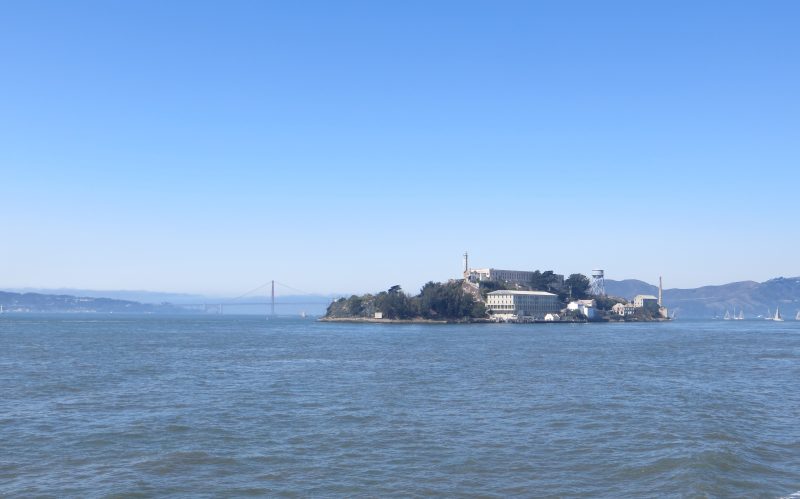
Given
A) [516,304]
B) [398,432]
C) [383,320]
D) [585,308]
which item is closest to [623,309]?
[585,308]

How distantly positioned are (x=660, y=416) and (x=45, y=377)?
89.8 feet

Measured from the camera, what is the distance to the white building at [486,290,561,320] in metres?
140

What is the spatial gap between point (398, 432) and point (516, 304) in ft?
409

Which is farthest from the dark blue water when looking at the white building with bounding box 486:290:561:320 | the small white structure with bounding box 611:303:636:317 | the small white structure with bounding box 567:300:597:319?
the small white structure with bounding box 611:303:636:317

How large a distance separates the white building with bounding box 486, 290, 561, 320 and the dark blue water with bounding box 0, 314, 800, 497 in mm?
103566

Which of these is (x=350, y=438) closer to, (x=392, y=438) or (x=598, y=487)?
(x=392, y=438)

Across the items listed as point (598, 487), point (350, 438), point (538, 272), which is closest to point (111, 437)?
point (350, 438)

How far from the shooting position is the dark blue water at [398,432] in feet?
46.2

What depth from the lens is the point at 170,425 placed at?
19578mm

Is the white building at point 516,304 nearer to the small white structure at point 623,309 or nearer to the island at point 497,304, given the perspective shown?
the island at point 497,304

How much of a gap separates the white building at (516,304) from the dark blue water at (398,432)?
103566 mm

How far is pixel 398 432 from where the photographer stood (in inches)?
743

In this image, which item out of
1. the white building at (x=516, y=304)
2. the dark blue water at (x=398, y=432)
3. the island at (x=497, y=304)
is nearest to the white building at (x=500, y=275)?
the island at (x=497, y=304)

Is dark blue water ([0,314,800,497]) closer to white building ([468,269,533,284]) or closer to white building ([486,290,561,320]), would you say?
white building ([486,290,561,320])
